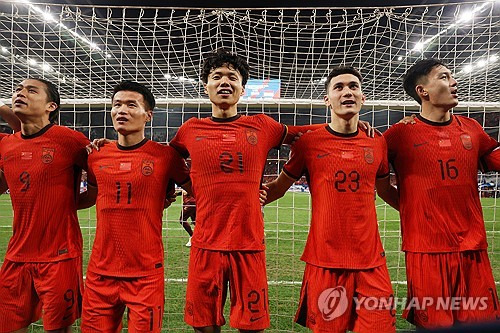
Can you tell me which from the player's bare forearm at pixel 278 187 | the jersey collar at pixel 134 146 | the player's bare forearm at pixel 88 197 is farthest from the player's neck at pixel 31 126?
the player's bare forearm at pixel 278 187

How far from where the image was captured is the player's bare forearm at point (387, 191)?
2.62 meters

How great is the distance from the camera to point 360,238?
2.25 meters

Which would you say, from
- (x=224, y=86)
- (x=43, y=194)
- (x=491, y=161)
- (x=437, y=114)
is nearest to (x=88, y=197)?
(x=43, y=194)

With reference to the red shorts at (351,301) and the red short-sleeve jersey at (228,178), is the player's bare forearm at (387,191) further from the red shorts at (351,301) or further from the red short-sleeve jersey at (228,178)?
the red short-sleeve jersey at (228,178)

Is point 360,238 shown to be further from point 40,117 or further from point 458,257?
point 40,117

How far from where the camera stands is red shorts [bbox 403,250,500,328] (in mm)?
2287

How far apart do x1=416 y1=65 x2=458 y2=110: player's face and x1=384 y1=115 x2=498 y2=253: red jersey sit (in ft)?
0.45

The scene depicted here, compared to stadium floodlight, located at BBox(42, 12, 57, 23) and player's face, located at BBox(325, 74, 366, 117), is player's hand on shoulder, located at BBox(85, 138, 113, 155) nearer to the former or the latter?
player's face, located at BBox(325, 74, 366, 117)

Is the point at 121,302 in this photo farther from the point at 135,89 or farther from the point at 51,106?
the point at 51,106

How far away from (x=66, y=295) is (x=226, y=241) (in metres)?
1.05

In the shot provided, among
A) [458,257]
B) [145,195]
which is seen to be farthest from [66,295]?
[458,257]

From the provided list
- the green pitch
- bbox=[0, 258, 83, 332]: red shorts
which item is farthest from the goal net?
bbox=[0, 258, 83, 332]: red shorts

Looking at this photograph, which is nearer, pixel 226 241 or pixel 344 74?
pixel 226 241

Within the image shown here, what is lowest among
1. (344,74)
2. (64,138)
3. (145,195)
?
(145,195)
